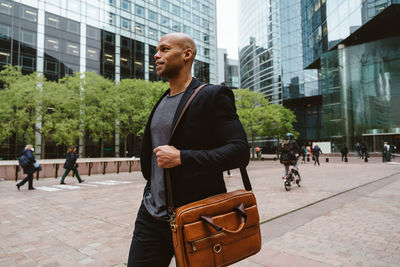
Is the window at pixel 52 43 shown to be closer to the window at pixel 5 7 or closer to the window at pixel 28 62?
the window at pixel 28 62

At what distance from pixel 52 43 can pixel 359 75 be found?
1727 inches

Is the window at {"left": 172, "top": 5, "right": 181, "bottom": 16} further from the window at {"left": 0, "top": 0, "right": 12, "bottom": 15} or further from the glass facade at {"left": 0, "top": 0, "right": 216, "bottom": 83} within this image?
the window at {"left": 0, "top": 0, "right": 12, "bottom": 15}

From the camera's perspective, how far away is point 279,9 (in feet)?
187

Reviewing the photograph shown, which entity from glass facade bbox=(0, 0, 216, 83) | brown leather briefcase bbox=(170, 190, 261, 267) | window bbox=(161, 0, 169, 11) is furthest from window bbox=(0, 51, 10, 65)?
brown leather briefcase bbox=(170, 190, 261, 267)

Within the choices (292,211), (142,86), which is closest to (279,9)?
(142,86)

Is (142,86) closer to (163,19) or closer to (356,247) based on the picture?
(163,19)

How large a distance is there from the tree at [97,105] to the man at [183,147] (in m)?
31.3

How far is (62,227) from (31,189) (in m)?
7.10

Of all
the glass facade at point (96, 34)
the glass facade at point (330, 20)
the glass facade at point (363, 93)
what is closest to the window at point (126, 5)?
the glass facade at point (96, 34)

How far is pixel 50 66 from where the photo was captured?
3734 centimetres

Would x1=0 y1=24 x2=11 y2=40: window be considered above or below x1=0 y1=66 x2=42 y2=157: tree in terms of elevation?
above

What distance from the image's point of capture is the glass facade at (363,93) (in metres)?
36.8

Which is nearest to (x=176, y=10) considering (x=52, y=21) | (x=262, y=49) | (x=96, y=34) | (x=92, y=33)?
(x=96, y=34)

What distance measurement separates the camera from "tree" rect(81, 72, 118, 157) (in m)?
31.2
